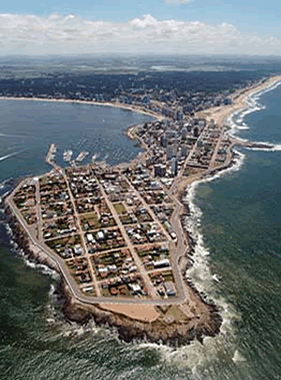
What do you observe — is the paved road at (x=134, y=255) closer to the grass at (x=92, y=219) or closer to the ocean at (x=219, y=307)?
the grass at (x=92, y=219)

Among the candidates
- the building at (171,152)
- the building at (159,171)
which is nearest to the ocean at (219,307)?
the building at (159,171)

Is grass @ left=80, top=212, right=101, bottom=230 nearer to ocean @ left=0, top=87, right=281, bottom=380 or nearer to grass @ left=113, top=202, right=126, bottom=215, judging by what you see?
grass @ left=113, top=202, right=126, bottom=215

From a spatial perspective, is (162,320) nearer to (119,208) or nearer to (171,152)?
(119,208)

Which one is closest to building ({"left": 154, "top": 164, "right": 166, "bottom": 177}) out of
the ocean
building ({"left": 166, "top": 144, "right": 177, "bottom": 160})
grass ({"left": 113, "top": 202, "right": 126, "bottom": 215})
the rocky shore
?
the ocean

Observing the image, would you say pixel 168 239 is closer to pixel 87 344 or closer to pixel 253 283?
pixel 253 283

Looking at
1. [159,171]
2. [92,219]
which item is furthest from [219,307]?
[159,171]

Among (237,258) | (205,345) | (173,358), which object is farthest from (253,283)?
(173,358)
